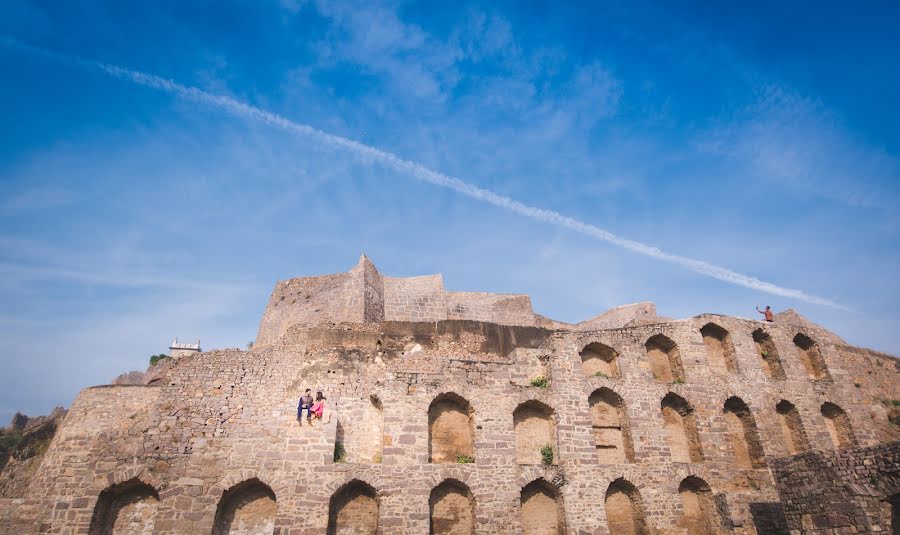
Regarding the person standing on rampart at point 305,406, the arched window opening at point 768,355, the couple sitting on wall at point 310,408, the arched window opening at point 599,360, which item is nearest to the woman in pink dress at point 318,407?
the couple sitting on wall at point 310,408

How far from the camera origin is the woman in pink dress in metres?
17.1

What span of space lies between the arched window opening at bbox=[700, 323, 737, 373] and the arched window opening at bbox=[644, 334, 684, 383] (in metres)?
2.01

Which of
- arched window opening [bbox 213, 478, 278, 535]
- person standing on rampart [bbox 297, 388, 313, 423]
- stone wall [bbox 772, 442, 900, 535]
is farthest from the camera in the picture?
person standing on rampart [bbox 297, 388, 313, 423]

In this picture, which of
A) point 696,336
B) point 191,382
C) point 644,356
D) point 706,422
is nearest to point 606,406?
point 644,356

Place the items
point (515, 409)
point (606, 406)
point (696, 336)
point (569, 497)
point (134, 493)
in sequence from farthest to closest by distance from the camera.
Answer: point (696, 336)
point (606, 406)
point (515, 409)
point (569, 497)
point (134, 493)

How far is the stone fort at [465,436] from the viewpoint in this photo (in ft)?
52.1

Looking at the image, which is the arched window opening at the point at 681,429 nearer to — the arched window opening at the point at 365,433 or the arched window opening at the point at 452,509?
the arched window opening at the point at 452,509

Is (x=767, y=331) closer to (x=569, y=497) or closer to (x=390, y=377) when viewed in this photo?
(x=569, y=497)

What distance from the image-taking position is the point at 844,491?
1341 cm

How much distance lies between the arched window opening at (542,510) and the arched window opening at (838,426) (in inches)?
554

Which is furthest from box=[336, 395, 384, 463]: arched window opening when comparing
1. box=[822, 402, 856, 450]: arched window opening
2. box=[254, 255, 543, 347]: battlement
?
box=[822, 402, 856, 450]: arched window opening

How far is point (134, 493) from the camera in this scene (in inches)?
647

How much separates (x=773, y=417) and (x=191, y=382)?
23964mm

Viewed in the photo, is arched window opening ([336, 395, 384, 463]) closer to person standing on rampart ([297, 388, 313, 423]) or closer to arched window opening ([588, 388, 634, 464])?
person standing on rampart ([297, 388, 313, 423])
